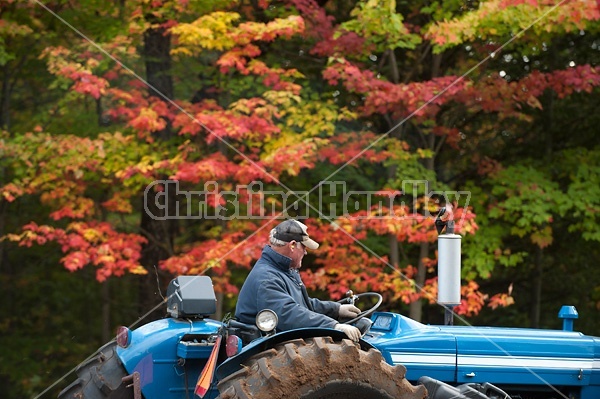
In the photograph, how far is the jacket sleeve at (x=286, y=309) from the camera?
4695 mm

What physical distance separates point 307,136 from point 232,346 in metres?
6.23

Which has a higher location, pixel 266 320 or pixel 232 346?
pixel 266 320

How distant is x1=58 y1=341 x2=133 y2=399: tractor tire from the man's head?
1.21 metres

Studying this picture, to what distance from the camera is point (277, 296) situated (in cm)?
482

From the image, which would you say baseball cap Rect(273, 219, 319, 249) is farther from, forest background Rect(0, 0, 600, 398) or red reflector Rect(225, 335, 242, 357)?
forest background Rect(0, 0, 600, 398)

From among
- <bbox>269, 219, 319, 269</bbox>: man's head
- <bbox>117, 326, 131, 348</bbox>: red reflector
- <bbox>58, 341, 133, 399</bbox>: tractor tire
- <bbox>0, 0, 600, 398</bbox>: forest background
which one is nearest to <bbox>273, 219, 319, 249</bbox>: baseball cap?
<bbox>269, 219, 319, 269</bbox>: man's head

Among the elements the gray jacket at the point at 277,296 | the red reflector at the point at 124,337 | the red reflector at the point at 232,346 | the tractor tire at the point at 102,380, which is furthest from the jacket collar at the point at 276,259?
the tractor tire at the point at 102,380

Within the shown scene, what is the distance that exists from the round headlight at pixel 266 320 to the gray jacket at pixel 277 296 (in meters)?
0.21

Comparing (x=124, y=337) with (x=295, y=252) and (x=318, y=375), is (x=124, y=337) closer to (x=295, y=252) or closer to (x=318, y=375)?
(x=295, y=252)

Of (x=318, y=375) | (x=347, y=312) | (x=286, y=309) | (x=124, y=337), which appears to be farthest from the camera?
(x=347, y=312)

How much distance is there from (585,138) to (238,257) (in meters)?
6.43

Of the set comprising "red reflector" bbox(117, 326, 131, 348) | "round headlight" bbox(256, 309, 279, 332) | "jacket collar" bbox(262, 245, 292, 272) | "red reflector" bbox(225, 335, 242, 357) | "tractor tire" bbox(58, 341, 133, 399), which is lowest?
"tractor tire" bbox(58, 341, 133, 399)

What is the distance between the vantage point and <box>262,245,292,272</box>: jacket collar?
515 centimetres

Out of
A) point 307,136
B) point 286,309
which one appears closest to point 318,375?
point 286,309
